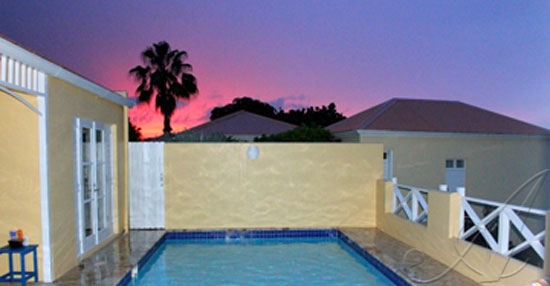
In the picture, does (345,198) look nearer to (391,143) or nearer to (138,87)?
(391,143)

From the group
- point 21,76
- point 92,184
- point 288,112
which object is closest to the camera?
point 21,76

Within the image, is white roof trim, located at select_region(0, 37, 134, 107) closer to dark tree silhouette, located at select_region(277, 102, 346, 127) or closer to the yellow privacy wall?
the yellow privacy wall

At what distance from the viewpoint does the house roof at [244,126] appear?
17750 millimetres

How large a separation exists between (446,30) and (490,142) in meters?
4.64

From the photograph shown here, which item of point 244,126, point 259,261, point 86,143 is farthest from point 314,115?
point 86,143

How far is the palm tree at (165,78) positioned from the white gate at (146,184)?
458 inches

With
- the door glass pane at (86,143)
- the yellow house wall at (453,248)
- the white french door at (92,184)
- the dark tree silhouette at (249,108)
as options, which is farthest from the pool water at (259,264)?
the dark tree silhouette at (249,108)

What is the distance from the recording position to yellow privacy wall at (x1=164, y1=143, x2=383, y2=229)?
8.68m

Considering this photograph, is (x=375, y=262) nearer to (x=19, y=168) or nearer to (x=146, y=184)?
(x=146, y=184)

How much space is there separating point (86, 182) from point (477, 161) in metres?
13.0

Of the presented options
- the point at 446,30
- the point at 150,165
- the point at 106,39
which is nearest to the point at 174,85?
the point at 106,39

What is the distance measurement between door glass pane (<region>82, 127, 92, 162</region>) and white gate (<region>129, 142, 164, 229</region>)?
216 centimetres

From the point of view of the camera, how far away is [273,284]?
5797 mm

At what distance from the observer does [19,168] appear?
4.84 m
